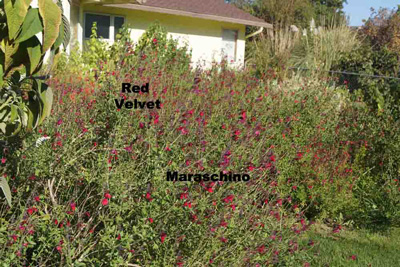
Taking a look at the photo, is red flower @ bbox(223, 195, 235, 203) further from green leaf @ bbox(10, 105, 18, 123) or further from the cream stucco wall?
the cream stucco wall

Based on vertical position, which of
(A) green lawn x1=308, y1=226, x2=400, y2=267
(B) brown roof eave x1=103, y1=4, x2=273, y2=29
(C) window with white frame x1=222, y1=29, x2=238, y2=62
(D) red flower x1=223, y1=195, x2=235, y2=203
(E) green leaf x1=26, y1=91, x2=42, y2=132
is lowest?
(A) green lawn x1=308, y1=226, x2=400, y2=267

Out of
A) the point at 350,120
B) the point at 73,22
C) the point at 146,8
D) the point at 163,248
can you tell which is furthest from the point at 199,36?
the point at 163,248

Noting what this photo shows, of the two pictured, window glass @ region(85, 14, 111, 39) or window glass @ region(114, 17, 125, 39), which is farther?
window glass @ region(114, 17, 125, 39)

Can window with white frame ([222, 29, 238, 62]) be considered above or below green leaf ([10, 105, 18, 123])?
above

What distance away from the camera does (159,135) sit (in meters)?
4.04

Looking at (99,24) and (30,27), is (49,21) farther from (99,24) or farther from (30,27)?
(99,24)

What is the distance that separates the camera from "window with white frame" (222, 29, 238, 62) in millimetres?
18562

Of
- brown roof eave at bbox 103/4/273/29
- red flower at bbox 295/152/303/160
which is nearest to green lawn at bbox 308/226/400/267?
red flower at bbox 295/152/303/160

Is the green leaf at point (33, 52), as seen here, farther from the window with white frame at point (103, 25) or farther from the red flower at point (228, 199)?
the window with white frame at point (103, 25)

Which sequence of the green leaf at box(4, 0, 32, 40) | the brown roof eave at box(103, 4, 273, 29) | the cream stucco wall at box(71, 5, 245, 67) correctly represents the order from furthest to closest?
1. the cream stucco wall at box(71, 5, 245, 67)
2. the brown roof eave at box(103, 4, 273, 29)
3. the green leaf at box(4, 0, 32, 40)

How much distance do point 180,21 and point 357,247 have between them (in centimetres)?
1300

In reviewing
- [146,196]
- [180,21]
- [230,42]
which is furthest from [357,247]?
[230,42]

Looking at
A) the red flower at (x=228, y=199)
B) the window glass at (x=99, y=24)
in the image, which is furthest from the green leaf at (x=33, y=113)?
the window glass at (x=99, y=24)

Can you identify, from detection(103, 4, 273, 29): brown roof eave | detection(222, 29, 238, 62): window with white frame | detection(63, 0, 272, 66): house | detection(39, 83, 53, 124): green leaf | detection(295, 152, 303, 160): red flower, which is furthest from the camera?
detection(222, 29, 238, 62): window with white frame
